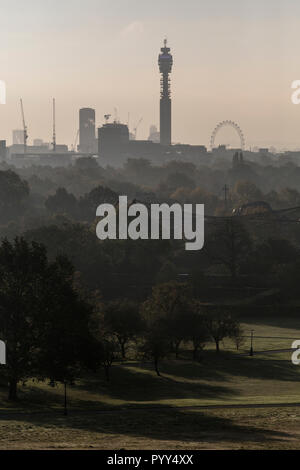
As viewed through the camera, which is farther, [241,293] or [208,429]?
[241,293]

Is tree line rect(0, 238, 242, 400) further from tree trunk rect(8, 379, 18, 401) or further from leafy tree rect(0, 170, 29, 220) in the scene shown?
leafy tree rect(0, 170, 29, 220)

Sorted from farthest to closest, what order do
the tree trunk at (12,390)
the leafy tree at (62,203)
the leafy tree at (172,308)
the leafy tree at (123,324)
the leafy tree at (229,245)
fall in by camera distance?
the leafy tree at (62,203), the leafy tree at (229,245), the leafy tree at (172,308), the leafy tree at (123,324), the tree trunk at (12,390)

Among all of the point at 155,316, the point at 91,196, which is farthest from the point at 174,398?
the point at 91,196

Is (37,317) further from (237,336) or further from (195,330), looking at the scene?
(237,336)

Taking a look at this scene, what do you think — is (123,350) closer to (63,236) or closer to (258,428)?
(258,428)

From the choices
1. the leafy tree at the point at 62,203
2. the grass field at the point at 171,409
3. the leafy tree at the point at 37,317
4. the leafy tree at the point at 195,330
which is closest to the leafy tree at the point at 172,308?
the leafy tree at the point at 195,330

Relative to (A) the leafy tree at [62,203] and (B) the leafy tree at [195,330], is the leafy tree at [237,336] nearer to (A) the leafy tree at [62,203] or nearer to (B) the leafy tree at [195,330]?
(B) the leafy tree at [195,330]

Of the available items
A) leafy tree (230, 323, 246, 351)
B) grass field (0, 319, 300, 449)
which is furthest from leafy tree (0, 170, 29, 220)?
grass field (0, 319, 300, 449)

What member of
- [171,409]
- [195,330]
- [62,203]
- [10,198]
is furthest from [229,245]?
[10,198]
